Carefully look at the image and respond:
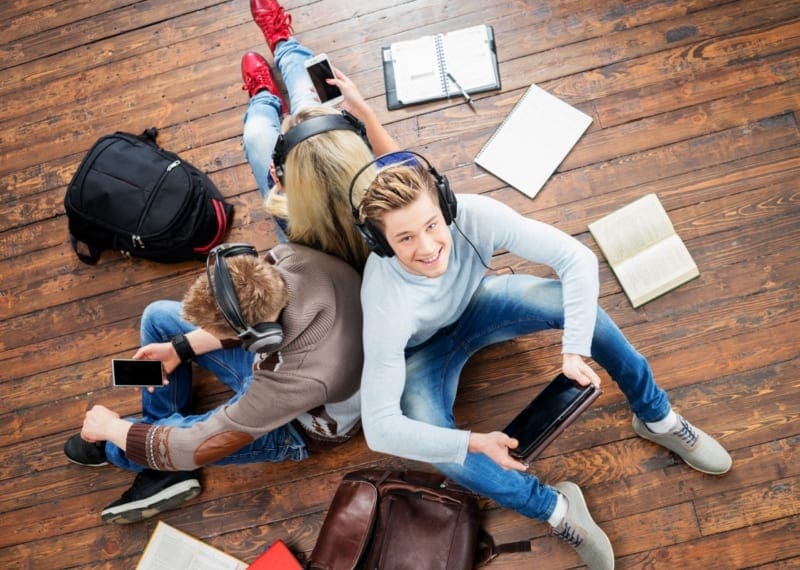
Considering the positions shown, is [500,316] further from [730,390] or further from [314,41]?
[314,41]

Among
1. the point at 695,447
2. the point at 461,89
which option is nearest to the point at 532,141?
the point at 461,89

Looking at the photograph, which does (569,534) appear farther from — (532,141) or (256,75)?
(256,75)

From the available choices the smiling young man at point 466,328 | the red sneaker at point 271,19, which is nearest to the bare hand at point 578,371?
the smiling young man at point 466,328

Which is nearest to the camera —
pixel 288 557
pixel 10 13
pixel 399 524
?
pixel 399 524

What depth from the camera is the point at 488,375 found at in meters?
2.20

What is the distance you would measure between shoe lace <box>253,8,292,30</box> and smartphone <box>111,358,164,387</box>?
4.39 ft

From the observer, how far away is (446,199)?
59.6 inches

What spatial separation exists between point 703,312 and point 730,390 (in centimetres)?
26

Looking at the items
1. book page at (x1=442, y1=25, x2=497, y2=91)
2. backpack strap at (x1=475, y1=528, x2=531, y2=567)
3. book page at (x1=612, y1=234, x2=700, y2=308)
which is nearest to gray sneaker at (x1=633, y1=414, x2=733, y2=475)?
book page at (x1=612, y1=234, x2=700, y2=308)

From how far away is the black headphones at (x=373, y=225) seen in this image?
57.4 inches

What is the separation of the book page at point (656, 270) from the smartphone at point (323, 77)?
1.11m

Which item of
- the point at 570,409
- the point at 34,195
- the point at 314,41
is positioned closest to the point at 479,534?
the point at 570,409

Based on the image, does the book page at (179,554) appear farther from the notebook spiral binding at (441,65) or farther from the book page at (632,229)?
the notebook spiral binding at (441,65)

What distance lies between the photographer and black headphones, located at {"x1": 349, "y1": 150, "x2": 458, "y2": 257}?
4.79 ft
